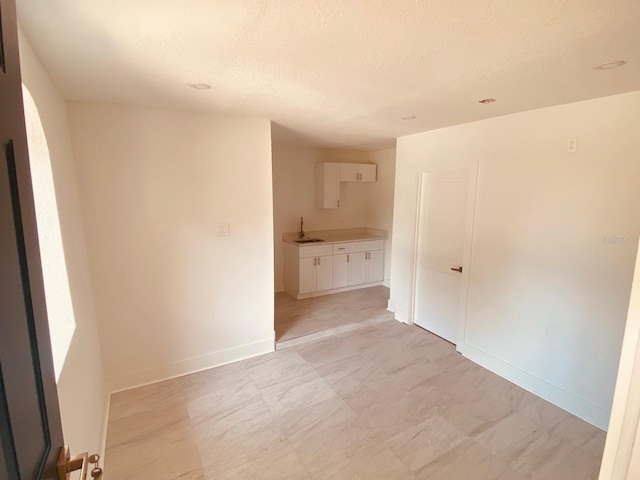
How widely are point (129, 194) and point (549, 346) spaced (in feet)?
12.0

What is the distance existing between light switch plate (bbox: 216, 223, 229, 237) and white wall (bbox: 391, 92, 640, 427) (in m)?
2.38

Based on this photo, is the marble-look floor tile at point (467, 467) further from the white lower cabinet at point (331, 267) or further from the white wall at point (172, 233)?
the white lower cabinet at point (331, 267)

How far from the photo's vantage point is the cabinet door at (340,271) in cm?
511

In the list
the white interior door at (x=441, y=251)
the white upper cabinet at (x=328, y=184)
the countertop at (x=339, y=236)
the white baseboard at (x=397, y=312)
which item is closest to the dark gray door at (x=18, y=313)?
the white interior door at (x=441, y=251)

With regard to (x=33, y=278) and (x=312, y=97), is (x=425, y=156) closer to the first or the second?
(x=312, y=97)

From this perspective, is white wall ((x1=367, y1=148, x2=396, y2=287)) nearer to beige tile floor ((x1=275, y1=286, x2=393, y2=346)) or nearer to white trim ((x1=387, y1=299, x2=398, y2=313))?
beige tile floor ((x1=275, y1=286, x2=393, y2=346))

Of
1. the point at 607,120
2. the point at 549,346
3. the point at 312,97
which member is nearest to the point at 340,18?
the point at 312,97

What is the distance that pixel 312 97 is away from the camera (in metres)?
2.27

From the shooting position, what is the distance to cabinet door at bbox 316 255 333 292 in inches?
195

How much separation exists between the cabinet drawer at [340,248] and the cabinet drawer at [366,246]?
0.08m

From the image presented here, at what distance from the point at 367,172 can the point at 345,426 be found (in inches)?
161

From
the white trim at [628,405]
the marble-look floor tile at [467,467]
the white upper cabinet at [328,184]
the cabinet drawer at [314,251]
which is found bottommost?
the marble-look floor tile at [467,467]

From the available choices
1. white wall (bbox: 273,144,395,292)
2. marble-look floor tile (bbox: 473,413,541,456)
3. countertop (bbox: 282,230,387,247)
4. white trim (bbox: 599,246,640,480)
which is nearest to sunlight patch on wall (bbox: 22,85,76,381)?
white trim (bbox: 599,246,640,480)

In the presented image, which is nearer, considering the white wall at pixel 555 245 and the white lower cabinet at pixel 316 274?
the white wall at pixel 555 245
